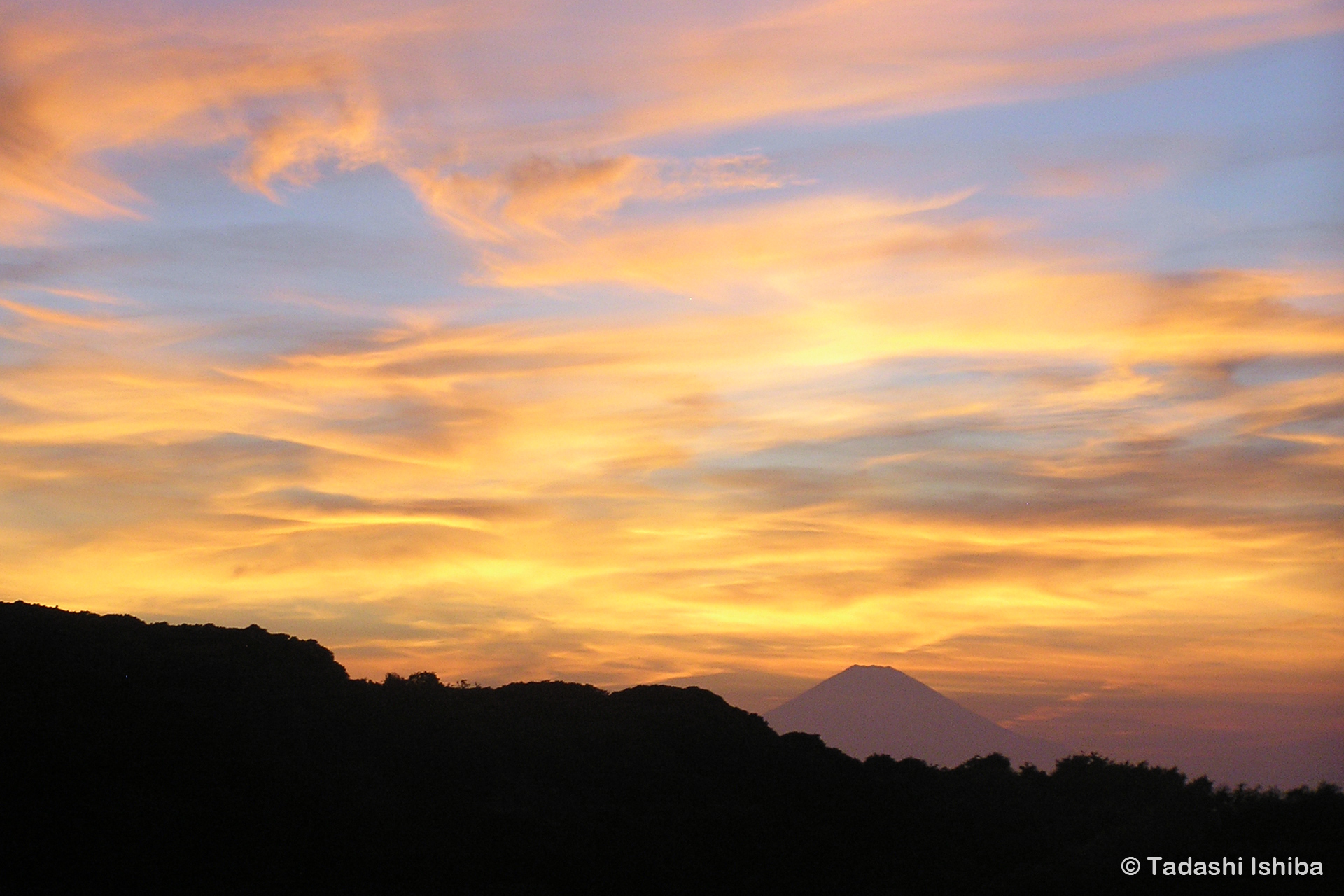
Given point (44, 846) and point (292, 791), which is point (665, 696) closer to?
point (292, 791)

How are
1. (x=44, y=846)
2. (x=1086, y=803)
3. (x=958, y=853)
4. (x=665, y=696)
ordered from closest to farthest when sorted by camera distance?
1. (x=44, y=846)
2. (x=958, y=853)
3. (x=1086, y=803)
4. (x=665, y=696)

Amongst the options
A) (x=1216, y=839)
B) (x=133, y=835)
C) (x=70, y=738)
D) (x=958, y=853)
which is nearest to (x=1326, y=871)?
(x=1216, y=839)

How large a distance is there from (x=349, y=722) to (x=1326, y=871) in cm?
3206

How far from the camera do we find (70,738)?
33688mm

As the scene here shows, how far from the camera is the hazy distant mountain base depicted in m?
31.8

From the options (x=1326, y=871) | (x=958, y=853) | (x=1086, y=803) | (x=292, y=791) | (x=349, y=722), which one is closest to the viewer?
(x=1326, y=871)

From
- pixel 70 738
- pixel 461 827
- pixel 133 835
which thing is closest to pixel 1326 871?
pixel 461 827

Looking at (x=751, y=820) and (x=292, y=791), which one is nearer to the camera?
(x=292, y=791)

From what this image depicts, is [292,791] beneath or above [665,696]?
beneath

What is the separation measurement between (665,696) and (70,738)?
24600mm

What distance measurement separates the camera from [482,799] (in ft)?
129

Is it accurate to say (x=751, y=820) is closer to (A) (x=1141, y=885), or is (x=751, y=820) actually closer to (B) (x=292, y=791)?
(A) (x=1141, y=885)

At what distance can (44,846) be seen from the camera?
94.3ft

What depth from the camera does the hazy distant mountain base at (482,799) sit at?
104ft
